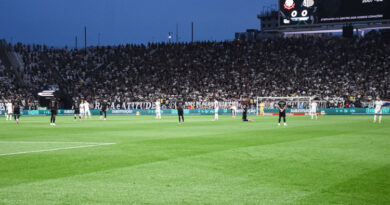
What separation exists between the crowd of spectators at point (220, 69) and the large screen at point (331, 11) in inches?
301

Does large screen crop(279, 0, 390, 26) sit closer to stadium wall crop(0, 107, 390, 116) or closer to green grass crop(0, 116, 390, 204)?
stadium wall crop(0, 107, 390, 116)

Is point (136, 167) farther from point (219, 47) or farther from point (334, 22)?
point (219, 47)

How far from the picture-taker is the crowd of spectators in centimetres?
5997

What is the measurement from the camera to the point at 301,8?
59062 millimetres

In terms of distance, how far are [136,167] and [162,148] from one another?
438 centimetres

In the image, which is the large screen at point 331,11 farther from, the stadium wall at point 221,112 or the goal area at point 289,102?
the stadium wall at point 221,112

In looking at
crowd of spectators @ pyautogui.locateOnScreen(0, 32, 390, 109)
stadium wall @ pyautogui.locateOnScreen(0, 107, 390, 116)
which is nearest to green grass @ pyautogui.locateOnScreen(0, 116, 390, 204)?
stadium wall @ pyautogui.locateOnScreen(0, 107, 390, 116)

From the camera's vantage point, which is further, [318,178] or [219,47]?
[219,47]

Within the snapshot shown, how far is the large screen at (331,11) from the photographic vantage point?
5606 cm

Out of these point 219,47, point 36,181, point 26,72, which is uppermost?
point 219,47

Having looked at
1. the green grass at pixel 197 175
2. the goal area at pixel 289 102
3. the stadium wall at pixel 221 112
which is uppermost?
the goal area at pixel 289 102

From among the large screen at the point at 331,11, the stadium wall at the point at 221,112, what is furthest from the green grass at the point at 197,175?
the large screen at the point at 331,11

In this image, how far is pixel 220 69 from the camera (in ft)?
220

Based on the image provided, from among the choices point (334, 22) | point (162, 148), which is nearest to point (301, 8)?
point (334, 22)
